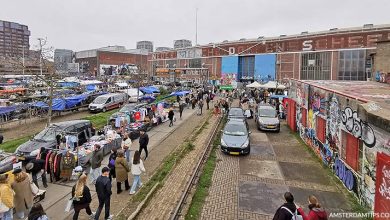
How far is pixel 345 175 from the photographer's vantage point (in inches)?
458

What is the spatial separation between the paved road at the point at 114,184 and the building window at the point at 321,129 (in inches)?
328

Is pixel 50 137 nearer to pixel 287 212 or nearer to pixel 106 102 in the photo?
A: pixel 287 212

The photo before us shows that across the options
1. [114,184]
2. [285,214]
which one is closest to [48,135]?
[114,184]

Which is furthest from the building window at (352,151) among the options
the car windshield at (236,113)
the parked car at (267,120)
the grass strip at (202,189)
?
the car windshield at (236,113)

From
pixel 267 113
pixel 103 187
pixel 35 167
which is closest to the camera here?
pixel 103 187

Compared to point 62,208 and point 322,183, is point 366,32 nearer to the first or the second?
point 322,183

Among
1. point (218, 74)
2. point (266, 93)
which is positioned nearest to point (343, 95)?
point (266, 93)

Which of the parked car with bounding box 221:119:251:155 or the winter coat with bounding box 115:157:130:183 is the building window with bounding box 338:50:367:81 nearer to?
the parked car with bounding box 221:119:251:155

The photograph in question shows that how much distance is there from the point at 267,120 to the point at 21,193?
17808 mm

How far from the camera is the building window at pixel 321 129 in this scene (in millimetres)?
15144

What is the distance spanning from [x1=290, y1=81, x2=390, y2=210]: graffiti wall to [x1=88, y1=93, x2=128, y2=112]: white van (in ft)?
71.2

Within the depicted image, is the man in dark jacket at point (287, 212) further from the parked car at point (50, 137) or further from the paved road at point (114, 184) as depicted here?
the parked car at point (50, 137)

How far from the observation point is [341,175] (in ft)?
39.9

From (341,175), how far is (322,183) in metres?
0.84
